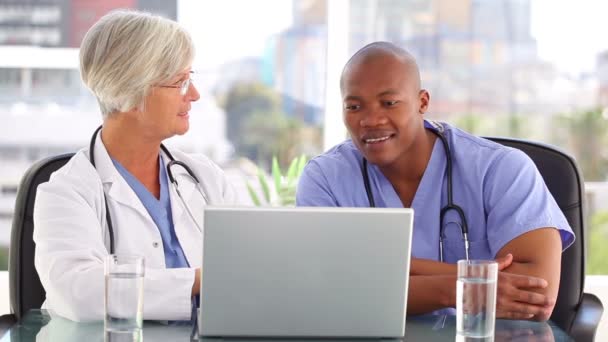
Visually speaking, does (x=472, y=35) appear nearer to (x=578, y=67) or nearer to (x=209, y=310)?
(x=578, y=67)

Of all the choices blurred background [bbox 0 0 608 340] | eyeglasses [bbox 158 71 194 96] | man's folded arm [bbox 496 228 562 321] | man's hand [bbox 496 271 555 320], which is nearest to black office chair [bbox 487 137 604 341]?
man's folded arm [bbox 496 228 562 321]

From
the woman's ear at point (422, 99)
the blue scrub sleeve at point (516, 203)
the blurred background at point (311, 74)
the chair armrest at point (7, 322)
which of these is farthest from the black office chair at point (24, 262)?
the blurred background at point (311, 74)

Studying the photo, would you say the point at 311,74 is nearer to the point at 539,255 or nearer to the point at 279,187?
the point at 279,187

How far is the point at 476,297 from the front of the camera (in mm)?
1678

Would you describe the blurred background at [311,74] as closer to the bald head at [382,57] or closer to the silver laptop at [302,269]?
the bald head at [382,57]

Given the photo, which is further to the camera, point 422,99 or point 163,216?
point 422,99

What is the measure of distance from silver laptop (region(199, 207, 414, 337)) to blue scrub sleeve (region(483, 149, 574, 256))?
77cm

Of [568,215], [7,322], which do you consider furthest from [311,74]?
[7,322]

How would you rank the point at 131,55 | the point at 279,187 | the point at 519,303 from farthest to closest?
the point at 279,187
the point at 131,55
the point at 519,303

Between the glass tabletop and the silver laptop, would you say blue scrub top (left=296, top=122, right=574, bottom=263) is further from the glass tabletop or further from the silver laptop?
the silver laptop

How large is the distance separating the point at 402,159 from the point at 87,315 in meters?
0.98

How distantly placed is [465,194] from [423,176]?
0.12 meters

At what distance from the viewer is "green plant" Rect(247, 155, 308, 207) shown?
414cm

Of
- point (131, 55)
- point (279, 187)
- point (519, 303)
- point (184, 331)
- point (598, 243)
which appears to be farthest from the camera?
point (598, 243)
